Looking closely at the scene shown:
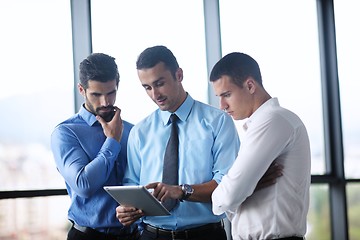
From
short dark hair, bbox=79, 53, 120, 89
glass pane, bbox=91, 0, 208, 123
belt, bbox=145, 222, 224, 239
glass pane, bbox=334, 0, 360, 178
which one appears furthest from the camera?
glass pane, bbox=334, 0, 360, 178

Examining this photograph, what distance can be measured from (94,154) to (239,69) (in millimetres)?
948

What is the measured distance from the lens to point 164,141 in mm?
3256

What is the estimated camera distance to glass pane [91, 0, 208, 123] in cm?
489

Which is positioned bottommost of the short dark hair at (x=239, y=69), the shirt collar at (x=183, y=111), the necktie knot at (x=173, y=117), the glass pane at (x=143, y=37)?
the necktie knot at (x=173, y=117)

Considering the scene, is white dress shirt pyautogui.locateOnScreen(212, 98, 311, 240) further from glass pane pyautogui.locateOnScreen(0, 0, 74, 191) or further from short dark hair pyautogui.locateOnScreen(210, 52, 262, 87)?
glass pane pyautogui.locateOnScreen(0, 0, 74, 191)

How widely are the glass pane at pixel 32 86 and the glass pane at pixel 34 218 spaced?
11 centimetres

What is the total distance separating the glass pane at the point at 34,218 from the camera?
441 cm

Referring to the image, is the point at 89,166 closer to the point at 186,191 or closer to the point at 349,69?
the point at 186,191

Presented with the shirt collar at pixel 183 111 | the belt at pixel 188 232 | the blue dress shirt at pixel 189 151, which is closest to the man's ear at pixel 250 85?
the blue dress shirt at pixel 189 151

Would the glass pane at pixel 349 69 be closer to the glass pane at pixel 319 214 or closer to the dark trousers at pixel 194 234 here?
the glass pane at pixel 319 214

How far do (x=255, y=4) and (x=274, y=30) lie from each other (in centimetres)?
29

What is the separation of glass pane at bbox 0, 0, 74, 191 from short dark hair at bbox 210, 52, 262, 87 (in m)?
2.08

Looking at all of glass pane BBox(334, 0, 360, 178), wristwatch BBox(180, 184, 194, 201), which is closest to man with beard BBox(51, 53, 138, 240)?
wristwatch BBox(180, 184, 194, 201)

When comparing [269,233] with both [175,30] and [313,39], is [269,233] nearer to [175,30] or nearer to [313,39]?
[175,30]
